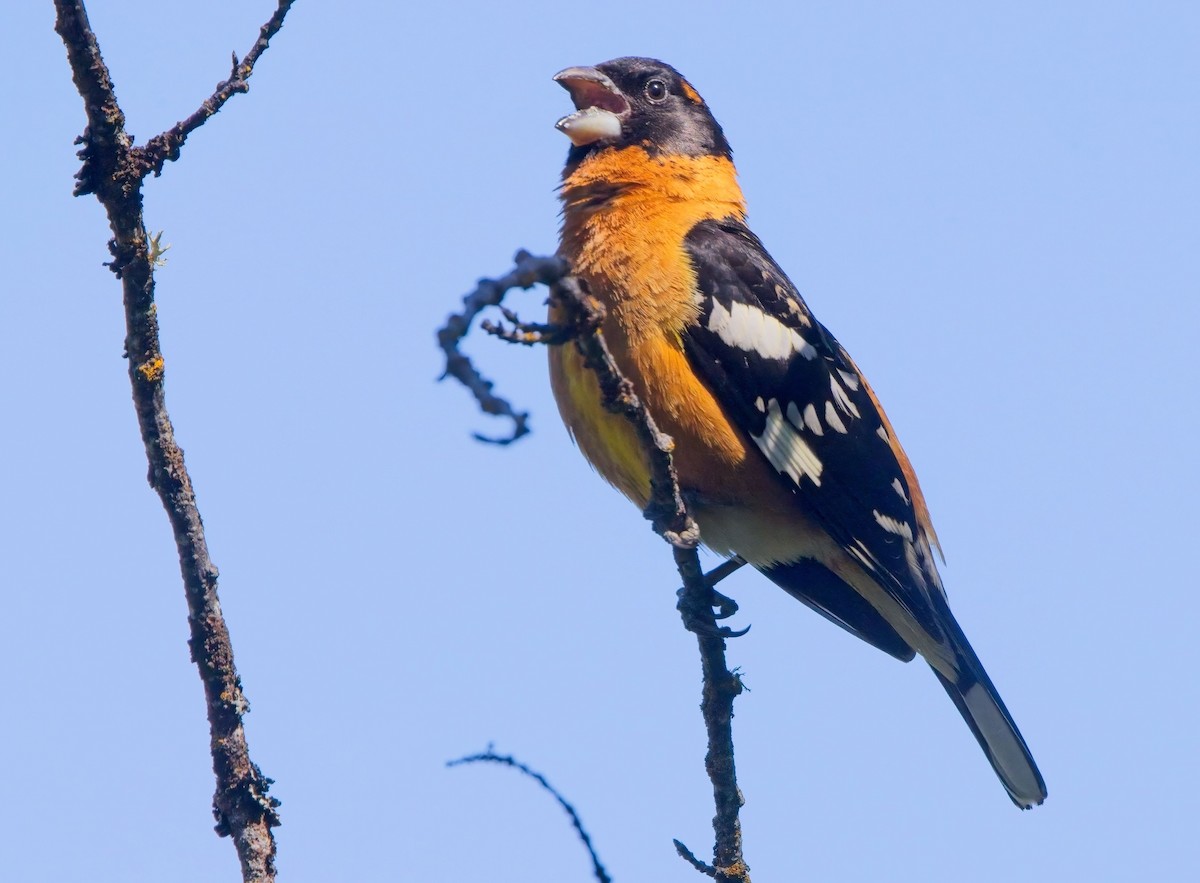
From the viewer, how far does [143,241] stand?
3.20 metres

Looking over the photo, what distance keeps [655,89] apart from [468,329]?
3938mm

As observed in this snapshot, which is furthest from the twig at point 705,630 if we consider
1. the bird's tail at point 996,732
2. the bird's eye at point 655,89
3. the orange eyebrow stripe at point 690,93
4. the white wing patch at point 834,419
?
the orange eyebrow stripe at point 690,93

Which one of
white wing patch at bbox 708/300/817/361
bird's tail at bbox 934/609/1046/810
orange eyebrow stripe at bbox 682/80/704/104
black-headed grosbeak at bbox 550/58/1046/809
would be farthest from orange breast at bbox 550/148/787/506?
bird's tail at bbox 934/609/1046/810

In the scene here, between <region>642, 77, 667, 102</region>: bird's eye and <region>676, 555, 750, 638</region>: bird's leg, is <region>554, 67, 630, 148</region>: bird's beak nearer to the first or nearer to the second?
<region>642, 77, 667, 102</region>: bird's eye

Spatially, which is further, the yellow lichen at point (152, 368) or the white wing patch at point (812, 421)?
the white wing patch at point (812, 421)

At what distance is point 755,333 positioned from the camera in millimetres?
5180

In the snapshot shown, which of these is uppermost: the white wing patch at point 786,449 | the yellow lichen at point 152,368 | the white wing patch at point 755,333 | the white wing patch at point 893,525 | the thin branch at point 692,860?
the white wing patch at point 755,333

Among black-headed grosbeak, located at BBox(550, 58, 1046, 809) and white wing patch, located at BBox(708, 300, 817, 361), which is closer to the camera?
black-headed grosbeak, located at BBox(550, 58, 1046, 809)

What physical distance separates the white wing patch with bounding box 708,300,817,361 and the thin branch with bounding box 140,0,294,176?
2.22m

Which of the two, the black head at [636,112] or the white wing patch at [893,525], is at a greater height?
the black head at [636,112]

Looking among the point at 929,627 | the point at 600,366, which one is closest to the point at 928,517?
the point at 929,627

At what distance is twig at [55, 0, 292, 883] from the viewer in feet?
10.1

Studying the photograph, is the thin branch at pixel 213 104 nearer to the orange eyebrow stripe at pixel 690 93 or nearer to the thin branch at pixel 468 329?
the thin branch at pixel 468 329

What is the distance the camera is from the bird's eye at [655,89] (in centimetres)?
612
